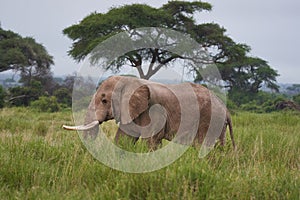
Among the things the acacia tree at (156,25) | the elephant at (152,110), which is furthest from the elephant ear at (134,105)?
the acacia tree at (156,25)

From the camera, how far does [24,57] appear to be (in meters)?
20.0

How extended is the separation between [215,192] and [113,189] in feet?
2.15

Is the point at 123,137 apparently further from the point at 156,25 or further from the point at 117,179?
the point at 156,25

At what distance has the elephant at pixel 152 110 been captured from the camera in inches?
143

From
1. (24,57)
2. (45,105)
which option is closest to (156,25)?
(45,105)

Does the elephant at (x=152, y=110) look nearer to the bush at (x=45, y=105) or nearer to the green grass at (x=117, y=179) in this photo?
the green grass at (x=117, y=179)

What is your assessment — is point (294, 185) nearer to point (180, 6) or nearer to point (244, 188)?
point (244, 188)

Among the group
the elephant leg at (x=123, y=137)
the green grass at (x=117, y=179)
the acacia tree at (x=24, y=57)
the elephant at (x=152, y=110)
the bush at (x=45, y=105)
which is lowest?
the bush at (x=45, y=105)

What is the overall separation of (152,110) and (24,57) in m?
17.6

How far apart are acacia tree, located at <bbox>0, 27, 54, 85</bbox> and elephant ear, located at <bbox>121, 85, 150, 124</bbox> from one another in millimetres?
17149

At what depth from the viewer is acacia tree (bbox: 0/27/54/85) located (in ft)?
64.4

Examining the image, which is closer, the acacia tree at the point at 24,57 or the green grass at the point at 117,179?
the green grass at the point at 117,179

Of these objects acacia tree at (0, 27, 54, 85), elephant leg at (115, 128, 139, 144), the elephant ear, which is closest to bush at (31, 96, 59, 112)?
acacia tree at (0, 27, 54, 85)

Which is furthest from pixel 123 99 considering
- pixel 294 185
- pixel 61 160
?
pixel 294 185
